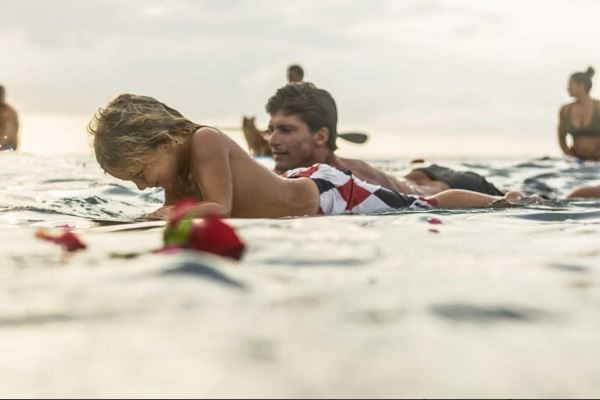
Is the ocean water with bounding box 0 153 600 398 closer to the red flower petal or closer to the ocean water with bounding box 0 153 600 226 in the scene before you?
the red flower petal

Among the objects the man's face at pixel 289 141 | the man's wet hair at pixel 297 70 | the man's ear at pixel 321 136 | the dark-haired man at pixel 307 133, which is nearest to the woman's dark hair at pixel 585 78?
the man's wet hair at pixel 297 70

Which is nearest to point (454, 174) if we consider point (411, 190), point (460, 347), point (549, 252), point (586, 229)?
point (411, 190)

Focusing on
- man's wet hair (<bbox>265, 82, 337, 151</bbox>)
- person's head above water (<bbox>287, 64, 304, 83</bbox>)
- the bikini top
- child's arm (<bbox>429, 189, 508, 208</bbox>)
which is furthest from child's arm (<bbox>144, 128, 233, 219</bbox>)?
the bikini top

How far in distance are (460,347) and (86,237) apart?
1597 mm

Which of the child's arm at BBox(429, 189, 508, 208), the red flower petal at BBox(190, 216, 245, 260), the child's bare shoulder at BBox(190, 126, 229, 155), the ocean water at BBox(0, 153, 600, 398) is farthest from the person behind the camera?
the child's arm at BBox(429, 189, 508, 208)

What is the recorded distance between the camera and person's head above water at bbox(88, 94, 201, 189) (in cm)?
379

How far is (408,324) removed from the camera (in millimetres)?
1534

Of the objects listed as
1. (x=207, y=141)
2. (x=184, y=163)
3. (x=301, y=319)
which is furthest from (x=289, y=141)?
(x=301, y=319)

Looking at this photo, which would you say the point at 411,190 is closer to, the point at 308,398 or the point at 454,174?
the point at 454,174

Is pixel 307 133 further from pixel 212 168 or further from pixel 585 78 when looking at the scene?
pixel 585 78

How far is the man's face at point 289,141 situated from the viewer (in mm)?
6047

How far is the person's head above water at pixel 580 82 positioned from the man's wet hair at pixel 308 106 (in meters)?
6.56

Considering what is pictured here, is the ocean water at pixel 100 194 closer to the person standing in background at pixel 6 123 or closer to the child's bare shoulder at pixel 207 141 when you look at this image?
the child's bare shoulder at pixel 207 141

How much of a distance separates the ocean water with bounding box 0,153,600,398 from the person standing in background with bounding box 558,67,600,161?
9.54m
